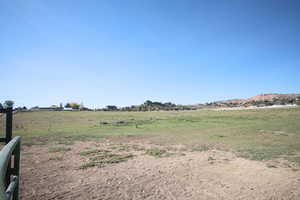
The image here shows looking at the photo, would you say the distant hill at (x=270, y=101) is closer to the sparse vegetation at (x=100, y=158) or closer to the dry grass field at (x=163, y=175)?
the dry grass field at (x=163, y=175)

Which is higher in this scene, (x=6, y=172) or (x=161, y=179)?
(x=6, y=172)

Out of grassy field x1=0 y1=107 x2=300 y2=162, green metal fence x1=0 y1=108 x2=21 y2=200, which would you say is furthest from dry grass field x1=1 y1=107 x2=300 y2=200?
green metal fence x1=0 y1=108 x2=21 y2=200

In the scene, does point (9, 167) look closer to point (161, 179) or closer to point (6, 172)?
point (6, 172)

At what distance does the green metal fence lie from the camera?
0.91 meters

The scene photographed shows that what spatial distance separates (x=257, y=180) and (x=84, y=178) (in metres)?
5.92

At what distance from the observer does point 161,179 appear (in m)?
5.51

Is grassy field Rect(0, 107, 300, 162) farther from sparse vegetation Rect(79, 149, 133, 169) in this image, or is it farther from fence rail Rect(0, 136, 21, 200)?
fence rail Rect(0, 136, 21, 200)

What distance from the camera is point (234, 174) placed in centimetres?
589

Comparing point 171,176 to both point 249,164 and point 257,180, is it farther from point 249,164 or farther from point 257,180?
point 249,164

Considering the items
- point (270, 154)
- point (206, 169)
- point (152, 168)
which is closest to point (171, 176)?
point (152, 168)

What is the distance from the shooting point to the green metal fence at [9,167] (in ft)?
2.98

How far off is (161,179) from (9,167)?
15.3ft

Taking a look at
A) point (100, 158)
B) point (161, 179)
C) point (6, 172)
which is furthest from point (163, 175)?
point (6, 172)

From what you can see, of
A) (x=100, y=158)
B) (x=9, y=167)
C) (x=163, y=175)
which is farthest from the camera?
(x=100, y=158)
